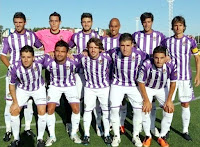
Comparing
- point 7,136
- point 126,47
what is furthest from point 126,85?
point 7,136

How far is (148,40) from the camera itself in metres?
4.75

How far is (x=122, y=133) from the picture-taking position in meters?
4.96

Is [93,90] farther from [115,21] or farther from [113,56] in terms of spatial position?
[115,21]

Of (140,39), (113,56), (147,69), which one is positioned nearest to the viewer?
(147,69)

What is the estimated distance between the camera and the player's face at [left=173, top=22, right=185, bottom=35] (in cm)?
440

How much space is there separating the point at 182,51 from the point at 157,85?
76 cm

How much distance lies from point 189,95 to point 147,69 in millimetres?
997

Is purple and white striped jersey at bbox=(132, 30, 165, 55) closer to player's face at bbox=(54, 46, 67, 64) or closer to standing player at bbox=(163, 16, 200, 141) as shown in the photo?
standing player at bbox=(163, 16, 200, 141)

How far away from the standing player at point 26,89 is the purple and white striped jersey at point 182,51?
225 centimetres

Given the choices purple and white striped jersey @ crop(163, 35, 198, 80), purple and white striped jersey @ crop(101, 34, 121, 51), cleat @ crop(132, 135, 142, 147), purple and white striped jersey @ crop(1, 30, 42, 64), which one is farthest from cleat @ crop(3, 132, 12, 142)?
purple and white striped jersey @ crop(163, 35, 198, 80)

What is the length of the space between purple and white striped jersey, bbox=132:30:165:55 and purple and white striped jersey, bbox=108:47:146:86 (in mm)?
354

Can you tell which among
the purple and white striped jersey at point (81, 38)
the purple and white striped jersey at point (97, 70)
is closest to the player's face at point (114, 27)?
the purple and white striped jersey at point (81, 38)

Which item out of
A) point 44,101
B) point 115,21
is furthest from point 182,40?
point 44,101

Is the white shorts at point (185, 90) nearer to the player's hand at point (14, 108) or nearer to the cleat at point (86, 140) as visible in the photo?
the cleat at point (86, 140)
